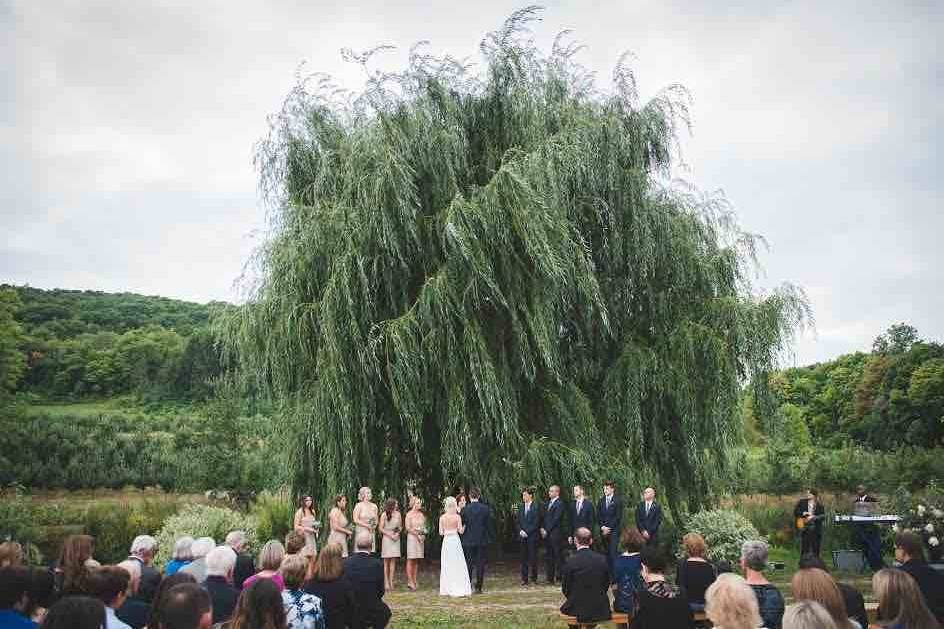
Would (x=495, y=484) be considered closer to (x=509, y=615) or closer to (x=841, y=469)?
(x=509, y=615)

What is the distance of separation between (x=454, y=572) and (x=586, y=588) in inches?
218

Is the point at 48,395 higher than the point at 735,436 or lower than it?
higher

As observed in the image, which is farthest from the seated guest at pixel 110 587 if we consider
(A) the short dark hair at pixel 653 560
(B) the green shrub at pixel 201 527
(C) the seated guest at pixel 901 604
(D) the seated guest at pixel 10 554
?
(B) the green shrub at pixel 201 527

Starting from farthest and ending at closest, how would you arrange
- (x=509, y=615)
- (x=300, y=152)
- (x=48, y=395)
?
(x=48, y=395) < (x=300, y=152) < (x=509, y=615)

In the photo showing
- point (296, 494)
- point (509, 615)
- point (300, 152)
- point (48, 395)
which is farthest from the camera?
point (48, 395)

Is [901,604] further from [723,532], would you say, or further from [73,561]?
[723,532]

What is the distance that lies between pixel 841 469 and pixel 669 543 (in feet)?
53.7

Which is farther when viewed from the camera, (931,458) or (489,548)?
(931,458)

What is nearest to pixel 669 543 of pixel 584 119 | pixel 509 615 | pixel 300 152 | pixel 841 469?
pixel 509 615

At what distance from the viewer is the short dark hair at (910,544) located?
6281mm

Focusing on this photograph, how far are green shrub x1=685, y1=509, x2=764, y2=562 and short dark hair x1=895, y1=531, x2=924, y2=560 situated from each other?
796cm

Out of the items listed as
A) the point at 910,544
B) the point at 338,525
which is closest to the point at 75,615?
the point at 910,544

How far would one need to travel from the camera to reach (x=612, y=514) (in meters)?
13.0

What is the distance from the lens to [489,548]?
17203mm
